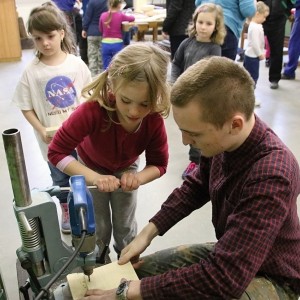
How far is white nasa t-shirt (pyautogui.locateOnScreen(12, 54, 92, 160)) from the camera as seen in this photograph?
5.45 ft

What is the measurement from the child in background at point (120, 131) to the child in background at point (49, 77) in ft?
1.19

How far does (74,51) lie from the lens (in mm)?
1853

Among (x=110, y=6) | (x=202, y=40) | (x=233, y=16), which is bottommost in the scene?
(x=202, y=40)

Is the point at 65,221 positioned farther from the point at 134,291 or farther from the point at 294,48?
the point at 294,48

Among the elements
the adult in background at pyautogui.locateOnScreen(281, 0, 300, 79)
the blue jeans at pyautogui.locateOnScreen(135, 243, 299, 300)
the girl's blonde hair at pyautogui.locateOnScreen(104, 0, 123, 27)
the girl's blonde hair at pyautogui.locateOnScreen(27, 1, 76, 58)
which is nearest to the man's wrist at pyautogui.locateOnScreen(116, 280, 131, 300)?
the blue jeans at pyautogui.locateOnScreen(135, 243, 299, 300)

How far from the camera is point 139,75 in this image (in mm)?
1091

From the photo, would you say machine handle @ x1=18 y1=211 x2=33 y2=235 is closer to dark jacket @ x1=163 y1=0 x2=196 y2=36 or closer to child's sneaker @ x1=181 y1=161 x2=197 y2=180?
child's sneaker @ x1=181 y1=161 x2=197 y2=180

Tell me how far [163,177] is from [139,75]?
145cm

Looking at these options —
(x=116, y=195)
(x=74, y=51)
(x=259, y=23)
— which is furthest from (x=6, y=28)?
(x=116, y=195)

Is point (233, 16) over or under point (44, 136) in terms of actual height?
over

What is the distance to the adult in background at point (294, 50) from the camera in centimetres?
434

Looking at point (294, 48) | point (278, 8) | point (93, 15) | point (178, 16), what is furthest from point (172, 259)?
point (294, 48)

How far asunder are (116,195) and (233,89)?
2.41 feet

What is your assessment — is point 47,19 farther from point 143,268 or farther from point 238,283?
point 238,283
